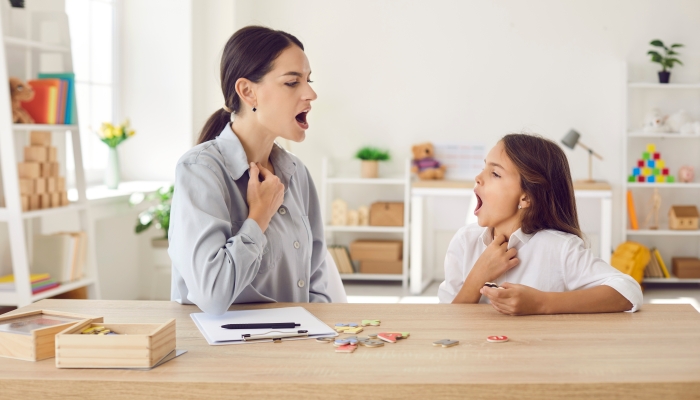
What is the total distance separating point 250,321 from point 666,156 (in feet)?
16.0

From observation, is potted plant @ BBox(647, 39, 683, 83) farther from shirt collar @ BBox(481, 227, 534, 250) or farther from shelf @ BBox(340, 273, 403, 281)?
shirt collar @ BBox(481, 227, 534, 250)

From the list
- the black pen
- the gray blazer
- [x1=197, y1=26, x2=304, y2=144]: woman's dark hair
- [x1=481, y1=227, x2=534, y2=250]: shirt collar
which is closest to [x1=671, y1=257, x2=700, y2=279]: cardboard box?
[x1=481, y1=227, x2=534, y2=250]: shirt collar

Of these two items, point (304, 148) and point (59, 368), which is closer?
point (59, 368)

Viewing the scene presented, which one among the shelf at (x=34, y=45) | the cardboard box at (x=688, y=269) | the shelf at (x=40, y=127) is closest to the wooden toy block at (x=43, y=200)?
the shelf at (x=40, y=127)

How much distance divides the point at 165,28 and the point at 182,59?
0.79 ft

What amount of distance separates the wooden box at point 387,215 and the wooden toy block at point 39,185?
279cm

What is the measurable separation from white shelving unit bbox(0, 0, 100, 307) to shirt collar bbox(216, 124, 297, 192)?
1.41 meters

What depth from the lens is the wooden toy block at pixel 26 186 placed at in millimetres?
2953

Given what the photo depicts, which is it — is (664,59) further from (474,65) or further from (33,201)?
(33,201)

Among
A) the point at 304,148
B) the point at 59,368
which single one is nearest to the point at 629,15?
the point at 304,148

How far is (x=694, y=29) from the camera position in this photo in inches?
217

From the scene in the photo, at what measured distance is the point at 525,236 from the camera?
1.85 meters

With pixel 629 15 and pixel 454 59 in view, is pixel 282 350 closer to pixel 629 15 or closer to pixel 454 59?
pixel 454 59

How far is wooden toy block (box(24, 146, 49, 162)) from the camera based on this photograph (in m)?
3.04
